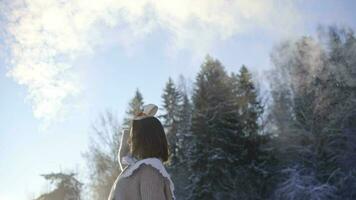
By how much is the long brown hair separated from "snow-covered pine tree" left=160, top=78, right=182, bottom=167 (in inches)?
1201

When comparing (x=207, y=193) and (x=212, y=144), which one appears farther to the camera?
(x=212, y=144)

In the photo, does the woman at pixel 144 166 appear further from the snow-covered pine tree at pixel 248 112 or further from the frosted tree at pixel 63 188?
the snow-covered pine tree at pixel 248 112

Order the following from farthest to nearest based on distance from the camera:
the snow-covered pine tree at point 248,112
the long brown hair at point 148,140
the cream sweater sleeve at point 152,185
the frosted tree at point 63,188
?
the snow-covered pine tree at point 248,112 → the frosted tree at point 63,188 → the long brown hair at point 148,140 → the cream sweater sleeve at point 152,185

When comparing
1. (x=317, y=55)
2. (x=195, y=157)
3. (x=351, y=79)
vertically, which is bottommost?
(x=195, y=157)

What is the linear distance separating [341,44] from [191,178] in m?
15.2

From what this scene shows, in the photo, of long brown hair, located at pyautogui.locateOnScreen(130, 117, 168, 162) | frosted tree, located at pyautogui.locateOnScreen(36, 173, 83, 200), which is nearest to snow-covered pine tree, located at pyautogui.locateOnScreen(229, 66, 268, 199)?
frosted tree, located at pyautogui.locateOnScreen(36, 173, 83, 200)

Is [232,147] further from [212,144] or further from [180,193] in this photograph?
[180,193]

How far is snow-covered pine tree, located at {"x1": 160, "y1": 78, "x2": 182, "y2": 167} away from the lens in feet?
114

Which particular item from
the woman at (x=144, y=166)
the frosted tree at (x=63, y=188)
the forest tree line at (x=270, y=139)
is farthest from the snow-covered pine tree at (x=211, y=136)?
the woman at (x=144, y=166)

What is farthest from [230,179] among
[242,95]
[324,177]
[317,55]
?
[317,55]

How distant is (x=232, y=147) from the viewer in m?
30.5

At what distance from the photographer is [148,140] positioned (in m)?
2.80

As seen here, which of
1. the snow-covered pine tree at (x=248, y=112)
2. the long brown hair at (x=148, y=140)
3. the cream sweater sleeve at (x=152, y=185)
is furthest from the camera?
the snow-covered pine tree at (x=248, y=112)

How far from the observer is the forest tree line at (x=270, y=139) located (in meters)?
27.7
